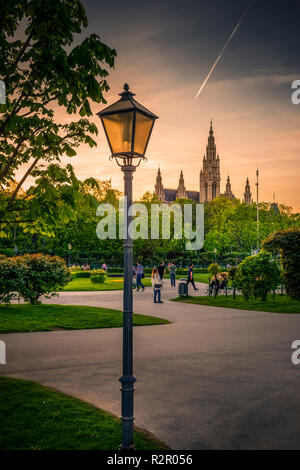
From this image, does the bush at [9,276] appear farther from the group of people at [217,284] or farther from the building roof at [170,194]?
the building roof at [170,194]

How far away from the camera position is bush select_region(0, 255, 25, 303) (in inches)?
580

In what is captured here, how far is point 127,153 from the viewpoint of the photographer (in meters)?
4.70

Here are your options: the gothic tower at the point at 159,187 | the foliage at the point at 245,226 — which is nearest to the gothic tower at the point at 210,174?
the gothic tower at the point at 159,187

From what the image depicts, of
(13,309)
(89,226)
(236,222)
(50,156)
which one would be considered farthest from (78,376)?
(236,222)

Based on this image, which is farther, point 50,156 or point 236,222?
point 236,222

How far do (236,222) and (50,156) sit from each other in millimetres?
59522

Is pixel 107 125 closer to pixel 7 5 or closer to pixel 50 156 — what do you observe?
pixel 7 5

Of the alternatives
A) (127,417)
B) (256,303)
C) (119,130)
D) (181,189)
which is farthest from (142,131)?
(181,189)

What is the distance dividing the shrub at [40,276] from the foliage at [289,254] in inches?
418

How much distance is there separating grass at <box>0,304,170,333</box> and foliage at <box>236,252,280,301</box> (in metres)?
7.06

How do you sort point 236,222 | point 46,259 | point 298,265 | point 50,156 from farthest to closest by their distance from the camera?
point 236,222 < point 298,265 < point 46,259 < point 50,156

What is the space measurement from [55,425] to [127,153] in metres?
3.64

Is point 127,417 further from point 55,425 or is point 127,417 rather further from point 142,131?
point 142,131

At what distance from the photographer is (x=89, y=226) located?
5753cm
